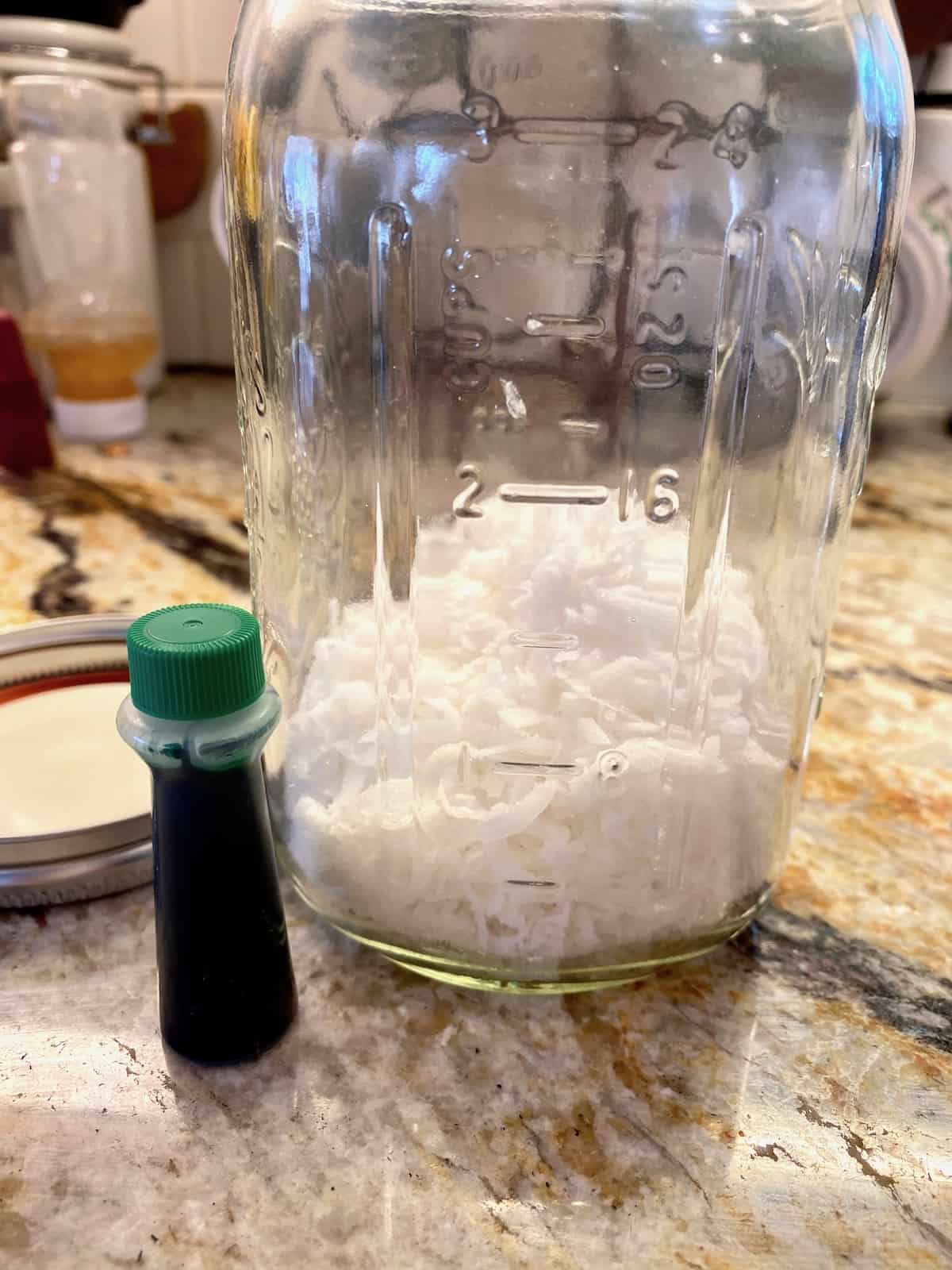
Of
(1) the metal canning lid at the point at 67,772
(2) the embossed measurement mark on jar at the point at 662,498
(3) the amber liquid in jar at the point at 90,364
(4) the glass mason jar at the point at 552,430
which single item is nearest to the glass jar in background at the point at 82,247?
(3) the amber liquid in jar at the point at 90,364

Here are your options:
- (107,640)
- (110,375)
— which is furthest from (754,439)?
(110,375)

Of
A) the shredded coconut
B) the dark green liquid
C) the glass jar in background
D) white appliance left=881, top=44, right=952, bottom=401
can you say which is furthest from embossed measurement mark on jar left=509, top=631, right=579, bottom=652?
the glass jar in background

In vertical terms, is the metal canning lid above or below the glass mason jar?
below

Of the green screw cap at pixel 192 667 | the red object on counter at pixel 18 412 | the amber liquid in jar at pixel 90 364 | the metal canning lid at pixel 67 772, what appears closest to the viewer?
the green screw cap at pixel 192 667

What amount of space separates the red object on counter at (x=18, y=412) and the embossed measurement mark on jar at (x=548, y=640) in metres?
0.74

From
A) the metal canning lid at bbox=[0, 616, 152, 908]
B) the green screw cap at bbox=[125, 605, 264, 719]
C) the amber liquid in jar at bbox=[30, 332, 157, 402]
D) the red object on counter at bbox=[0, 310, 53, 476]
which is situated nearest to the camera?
the green screw cap at bbox=[125, 605, 264, 719]

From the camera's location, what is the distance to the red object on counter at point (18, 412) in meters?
0.93

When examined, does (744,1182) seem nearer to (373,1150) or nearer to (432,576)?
(373,1150)

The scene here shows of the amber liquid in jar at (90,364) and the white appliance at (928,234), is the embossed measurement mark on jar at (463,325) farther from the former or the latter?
the amber liquid in jar at (90,364)

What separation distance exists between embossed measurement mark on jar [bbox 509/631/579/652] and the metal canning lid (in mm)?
198

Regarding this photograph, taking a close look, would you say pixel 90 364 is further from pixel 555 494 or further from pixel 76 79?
pixel 555 494

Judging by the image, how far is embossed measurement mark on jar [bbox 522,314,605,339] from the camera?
360 millimetres

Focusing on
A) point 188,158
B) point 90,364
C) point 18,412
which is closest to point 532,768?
point 18,412

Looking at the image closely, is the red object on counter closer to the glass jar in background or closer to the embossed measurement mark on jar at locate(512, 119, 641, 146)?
the glass jar in background
